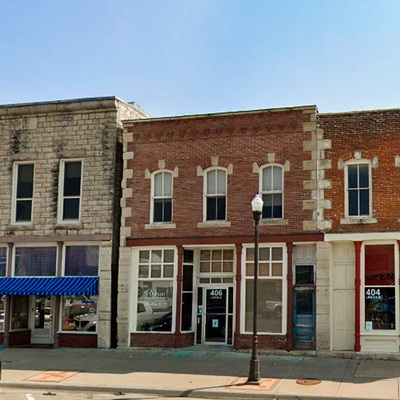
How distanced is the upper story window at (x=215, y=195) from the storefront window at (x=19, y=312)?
7.26 meters

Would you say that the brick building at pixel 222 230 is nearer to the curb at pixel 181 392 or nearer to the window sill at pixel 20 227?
the window sill at pixel 20 227

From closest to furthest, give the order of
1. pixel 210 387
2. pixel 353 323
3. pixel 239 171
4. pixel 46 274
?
A: pixel 210 387 → pixel 353 323 → pixel 239 171 → pixel 46 274

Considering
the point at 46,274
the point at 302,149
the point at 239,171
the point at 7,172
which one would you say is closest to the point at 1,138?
the point at 7,172

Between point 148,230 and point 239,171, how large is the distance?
351 cm

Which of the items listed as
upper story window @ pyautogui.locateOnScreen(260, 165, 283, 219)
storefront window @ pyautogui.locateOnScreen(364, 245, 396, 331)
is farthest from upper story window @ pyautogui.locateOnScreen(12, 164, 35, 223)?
storefront window @ pyautogui.locateOnScreen(364, 245, 396, 331)

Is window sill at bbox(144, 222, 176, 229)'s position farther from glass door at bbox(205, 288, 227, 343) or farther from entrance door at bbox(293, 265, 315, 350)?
entrance door at bbox(293, 265, 315, 350)

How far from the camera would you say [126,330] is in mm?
20844

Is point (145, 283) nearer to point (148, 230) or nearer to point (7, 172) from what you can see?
point (148, 230)

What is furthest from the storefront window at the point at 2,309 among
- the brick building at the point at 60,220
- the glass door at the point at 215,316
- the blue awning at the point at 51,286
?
the glass door at the point at 215,316

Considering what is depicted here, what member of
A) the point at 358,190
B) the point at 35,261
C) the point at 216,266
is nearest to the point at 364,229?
the point at 358,190

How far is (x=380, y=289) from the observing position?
61.4ft

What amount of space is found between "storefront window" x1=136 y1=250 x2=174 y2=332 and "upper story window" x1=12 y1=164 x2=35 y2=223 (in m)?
4.59

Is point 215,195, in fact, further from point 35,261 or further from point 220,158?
point 35,261

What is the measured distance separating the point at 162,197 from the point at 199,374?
644 cm
